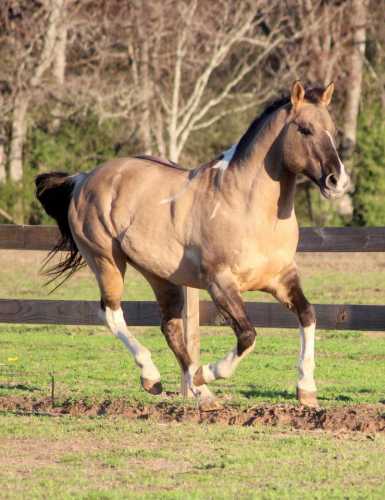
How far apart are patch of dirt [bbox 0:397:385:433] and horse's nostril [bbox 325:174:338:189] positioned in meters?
1.46

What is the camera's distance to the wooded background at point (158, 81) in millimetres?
27922

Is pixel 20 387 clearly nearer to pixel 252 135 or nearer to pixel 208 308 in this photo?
pixel 208 308

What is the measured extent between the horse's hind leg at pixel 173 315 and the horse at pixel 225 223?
11 mm

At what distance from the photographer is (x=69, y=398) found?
9055 millimetres

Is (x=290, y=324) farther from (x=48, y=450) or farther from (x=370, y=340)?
(x=370, y=340)

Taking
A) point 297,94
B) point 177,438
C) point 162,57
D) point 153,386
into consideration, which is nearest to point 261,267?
point 297,94

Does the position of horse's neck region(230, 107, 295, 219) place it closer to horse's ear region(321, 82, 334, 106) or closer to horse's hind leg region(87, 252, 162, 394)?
horse's ear region(321, 82, 334, 106)

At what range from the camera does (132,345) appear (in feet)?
29.5

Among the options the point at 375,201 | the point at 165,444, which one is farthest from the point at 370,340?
the point at 375,201

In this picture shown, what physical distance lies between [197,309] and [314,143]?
212cm

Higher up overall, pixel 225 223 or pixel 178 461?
pixel 225 223

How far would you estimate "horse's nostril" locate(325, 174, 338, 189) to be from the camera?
7680 millimetres

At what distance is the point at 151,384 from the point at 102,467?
235 centimetres

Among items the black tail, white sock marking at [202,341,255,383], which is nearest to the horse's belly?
white sock marking at [202,341,255,383]
